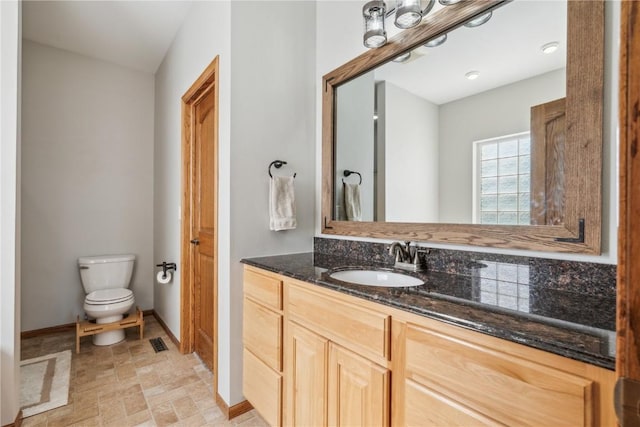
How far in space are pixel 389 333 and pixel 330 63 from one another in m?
1.62

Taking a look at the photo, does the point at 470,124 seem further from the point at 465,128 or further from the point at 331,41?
the point at 331,41

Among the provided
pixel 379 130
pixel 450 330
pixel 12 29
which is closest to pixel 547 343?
pixel 450 330

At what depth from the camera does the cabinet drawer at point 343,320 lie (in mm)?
969

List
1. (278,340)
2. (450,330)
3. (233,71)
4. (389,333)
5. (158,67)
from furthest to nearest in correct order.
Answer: (158,67), (233,71), (278,340), (389,333), (450,330)

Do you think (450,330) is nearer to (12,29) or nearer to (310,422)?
(310,422)

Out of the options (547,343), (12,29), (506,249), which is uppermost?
(12,29)

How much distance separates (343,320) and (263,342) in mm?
602

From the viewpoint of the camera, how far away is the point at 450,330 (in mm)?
790

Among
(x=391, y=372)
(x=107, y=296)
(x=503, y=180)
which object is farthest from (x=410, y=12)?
(x=107, y=296)

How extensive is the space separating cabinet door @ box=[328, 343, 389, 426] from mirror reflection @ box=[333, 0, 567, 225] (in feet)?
2.35

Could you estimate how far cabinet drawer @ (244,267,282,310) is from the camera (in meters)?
1.41

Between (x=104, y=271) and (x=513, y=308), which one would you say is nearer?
(x=513, y=308)

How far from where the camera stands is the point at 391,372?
946 millimetres

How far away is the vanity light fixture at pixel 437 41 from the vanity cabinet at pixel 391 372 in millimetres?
1189
